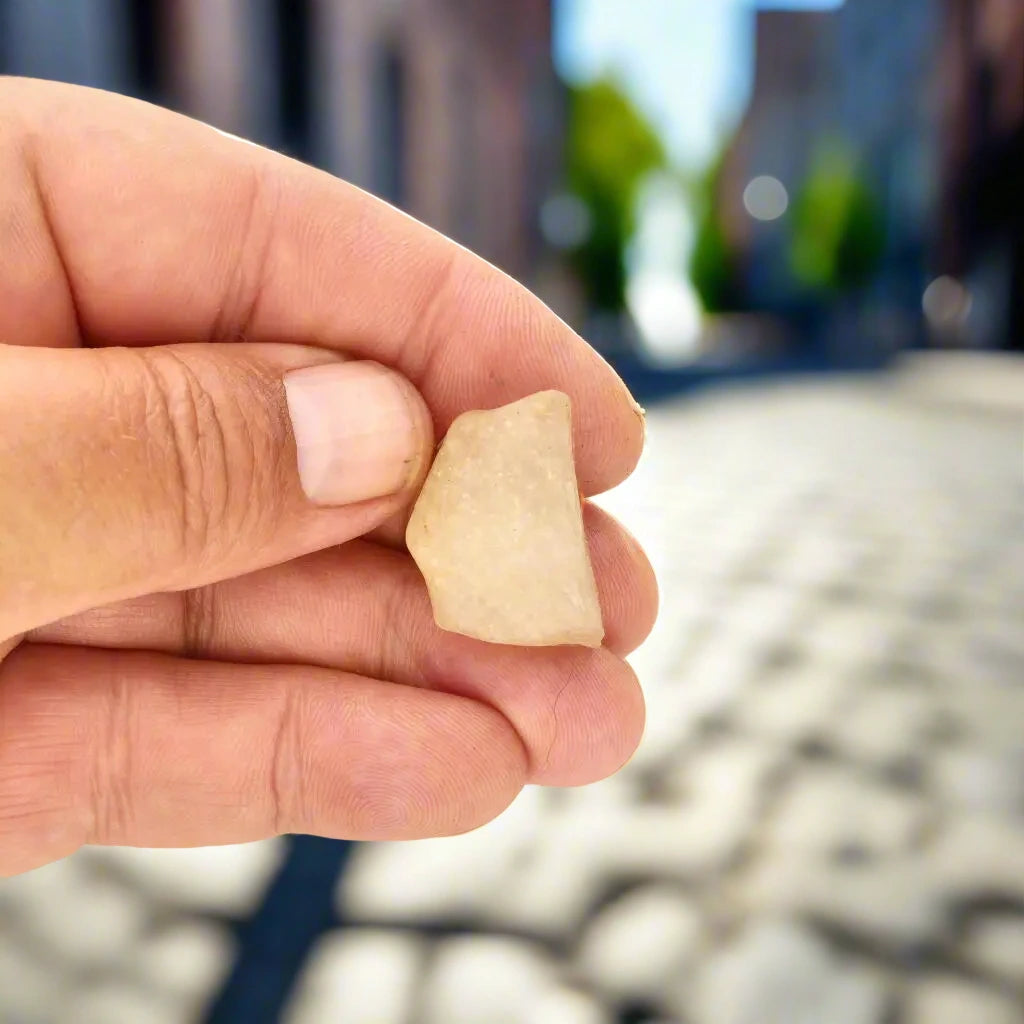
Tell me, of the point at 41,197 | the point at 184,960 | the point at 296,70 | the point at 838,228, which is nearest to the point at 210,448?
the point at 41,197

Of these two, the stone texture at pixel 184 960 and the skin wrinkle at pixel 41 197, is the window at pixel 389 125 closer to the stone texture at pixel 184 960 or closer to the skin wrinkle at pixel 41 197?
the skin wrinkle at pixel 41 197

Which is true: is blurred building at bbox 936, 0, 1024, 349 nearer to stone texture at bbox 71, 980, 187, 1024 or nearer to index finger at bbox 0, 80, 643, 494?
index finger at bbox 0, 80, 643, 494

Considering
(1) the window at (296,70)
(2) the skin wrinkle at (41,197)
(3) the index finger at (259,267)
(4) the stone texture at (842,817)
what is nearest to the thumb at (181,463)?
(3) the index finger at (259,267)

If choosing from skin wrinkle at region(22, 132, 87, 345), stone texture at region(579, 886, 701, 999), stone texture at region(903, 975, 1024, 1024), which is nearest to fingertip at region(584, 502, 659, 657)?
stone texture at region(579, 886, 701, 999)

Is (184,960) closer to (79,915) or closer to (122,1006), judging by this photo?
(122,1006)

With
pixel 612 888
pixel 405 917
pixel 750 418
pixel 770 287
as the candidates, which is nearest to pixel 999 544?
pixel 612 888
